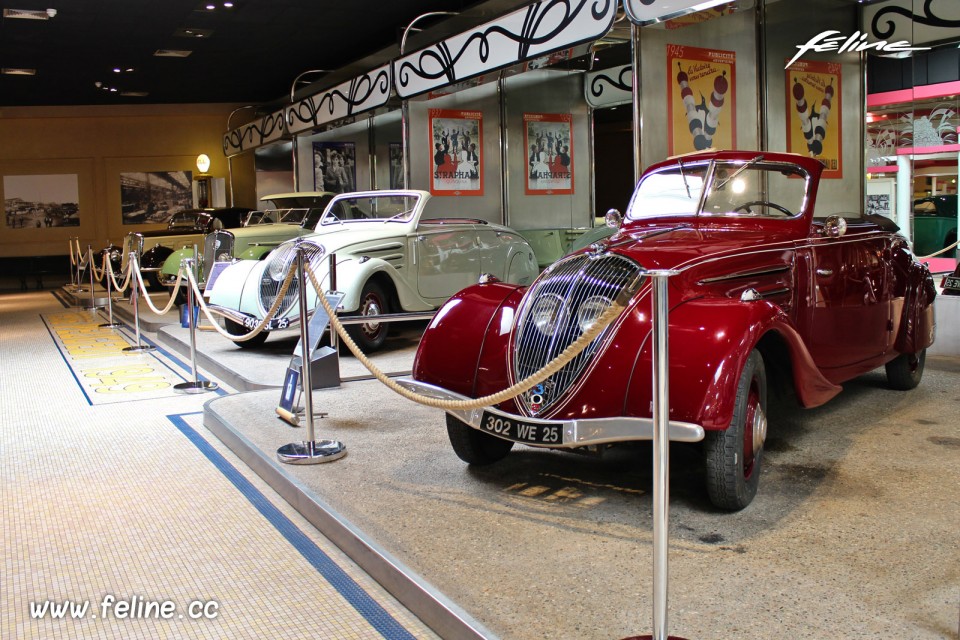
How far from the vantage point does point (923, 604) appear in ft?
7.80

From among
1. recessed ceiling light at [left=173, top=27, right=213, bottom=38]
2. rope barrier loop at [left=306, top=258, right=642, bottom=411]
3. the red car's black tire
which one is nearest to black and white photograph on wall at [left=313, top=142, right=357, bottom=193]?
recessed ceiling light at [left=173, top=27, right=213, bottom=38]

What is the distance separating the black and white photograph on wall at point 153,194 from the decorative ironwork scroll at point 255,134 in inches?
64.0

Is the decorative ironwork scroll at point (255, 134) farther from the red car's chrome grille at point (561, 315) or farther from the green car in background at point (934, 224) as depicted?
the red car's chrome grille at point (561, 315)

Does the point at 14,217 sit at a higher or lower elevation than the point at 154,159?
lower

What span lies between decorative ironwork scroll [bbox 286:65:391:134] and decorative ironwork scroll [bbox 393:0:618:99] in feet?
1.86

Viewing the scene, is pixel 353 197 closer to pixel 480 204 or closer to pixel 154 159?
pixel 480 204

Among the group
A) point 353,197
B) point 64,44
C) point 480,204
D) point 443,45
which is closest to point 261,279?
point 353,197

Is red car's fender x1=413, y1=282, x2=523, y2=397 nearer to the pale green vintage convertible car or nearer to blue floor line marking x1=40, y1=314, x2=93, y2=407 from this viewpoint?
the pale green vintage convertible car

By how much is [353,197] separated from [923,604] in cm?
699

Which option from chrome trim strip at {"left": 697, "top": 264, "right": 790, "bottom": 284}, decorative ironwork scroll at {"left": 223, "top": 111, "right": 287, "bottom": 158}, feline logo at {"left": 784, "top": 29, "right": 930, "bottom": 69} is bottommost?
chrome trim strip at {"left": 697, "top": 264, "right": 790, "bottom": 284}

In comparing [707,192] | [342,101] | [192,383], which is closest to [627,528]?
[707,192]

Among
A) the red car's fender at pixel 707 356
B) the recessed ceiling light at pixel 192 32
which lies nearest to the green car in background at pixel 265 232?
the recessed ceiling light at pixel 192 32

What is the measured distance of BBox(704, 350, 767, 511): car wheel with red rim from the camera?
3.08 meters

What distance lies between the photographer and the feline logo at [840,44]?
24.9 ft
